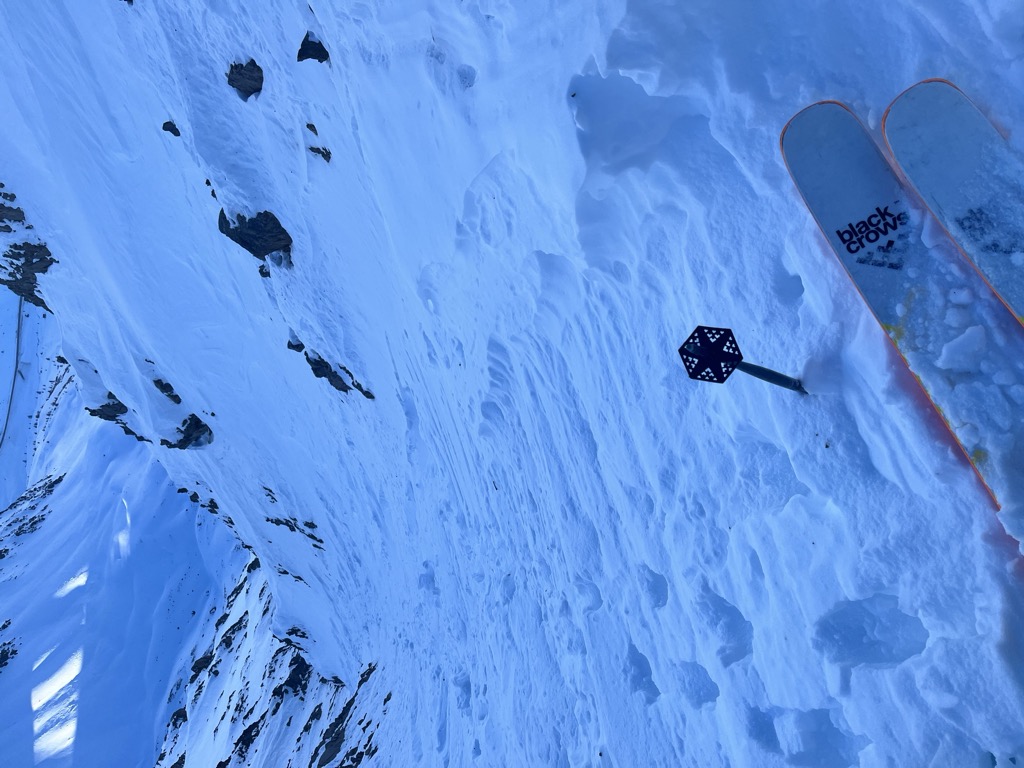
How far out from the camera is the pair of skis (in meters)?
3.41

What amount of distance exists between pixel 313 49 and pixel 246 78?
154 cm

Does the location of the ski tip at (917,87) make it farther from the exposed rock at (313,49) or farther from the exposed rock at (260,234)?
the exposed rock at (260,234)

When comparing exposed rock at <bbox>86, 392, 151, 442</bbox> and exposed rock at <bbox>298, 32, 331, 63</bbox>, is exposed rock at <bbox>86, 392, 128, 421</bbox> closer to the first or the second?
exposed rock at <bbox>86, 392, 151, 442</bbox>

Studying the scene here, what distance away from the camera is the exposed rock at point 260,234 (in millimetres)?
9055

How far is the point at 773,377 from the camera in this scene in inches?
143

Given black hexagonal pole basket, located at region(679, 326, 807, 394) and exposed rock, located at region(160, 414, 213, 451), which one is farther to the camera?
exposed rock, located at region(160, 414, 213, 451)

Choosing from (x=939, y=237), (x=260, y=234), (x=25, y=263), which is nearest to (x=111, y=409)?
(x=25, y=263)

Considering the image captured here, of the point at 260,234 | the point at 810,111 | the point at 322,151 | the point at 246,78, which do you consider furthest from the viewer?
the point at 260,234

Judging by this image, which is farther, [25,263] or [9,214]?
[25,263]

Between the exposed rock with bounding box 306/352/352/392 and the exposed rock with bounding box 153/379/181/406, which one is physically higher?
the exposed rock with bounding box 153/379/181/406

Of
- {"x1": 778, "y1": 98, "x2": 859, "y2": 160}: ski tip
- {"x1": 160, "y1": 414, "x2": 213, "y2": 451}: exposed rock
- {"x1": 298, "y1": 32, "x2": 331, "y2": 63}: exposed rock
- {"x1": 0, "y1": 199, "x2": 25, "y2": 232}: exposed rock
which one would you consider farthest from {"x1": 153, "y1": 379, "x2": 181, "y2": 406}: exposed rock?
{"x1": 778, "y1": 98, "x2": 859, "y2": 160}: ski tip

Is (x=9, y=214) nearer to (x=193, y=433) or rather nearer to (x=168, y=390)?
(x=168, y=390)

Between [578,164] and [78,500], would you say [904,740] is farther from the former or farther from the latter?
[78,500]

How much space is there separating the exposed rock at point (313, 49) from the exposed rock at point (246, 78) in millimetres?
1049
